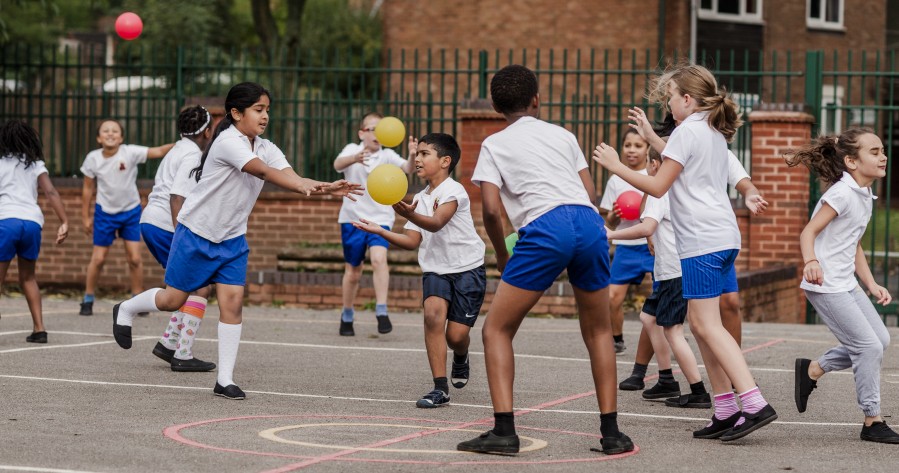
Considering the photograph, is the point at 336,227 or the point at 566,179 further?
the point at 336,227

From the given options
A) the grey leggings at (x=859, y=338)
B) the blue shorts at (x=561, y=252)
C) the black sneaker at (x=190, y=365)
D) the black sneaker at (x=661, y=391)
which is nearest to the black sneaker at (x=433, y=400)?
the black sneaker at (x=661, y=391)

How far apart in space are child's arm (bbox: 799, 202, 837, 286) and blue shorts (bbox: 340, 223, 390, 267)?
→ 5532mm

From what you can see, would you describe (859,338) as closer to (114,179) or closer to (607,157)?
(607,157)

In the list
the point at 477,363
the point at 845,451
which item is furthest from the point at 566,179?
the point at 477,363

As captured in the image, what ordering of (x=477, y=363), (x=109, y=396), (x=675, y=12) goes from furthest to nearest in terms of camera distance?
(x=675, y=12)
(x=477, y=363)
(x=109, y=396)

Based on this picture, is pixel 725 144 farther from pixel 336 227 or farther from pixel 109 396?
pixel 336 227

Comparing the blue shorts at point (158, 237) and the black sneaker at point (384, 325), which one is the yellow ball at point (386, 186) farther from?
the black sneaker at point (384, 325)

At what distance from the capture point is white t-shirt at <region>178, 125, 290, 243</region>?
8.04 m

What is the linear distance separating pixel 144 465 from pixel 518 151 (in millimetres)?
2206

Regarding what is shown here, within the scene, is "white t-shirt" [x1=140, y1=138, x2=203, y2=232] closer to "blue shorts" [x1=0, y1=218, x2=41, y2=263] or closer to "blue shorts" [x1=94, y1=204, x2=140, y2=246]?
"blue shorts" [x1=0, y1=218, x2=41, y2=263]

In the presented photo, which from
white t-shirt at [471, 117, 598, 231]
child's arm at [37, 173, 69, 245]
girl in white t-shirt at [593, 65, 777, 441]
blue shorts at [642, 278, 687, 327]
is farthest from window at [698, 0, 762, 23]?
white t-shirt at [471, 117, 598, 231]

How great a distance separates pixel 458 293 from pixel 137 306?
2.11 metres

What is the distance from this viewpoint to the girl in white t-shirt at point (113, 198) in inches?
517

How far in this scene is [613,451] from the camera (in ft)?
20.5
